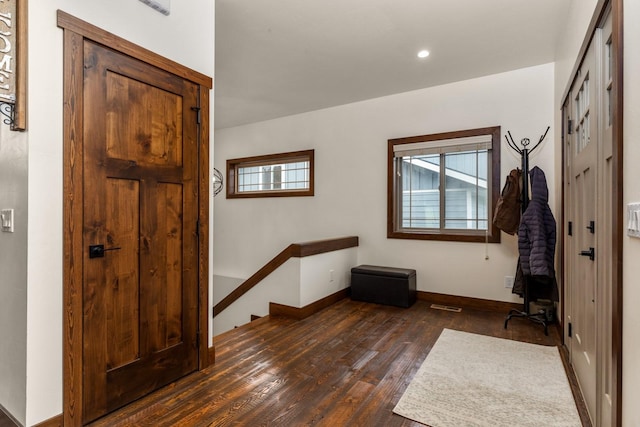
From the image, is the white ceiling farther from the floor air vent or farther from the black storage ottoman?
the floor air vent

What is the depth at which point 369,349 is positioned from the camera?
2844mm

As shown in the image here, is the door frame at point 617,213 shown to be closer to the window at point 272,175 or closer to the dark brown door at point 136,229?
the dark brown door at point 136,229

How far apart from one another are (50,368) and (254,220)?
4.40 meters

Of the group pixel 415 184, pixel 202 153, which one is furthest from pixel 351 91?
pixel 202 153

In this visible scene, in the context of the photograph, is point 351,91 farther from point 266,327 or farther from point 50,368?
point 50,368

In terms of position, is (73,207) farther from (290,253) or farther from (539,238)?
(539,238)

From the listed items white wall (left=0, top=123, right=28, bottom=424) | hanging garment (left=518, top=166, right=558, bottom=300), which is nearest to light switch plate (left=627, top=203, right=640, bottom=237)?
hanging garment (left=518, top=166, right=558, bottom=300)

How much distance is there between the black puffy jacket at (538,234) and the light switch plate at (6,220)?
12.3 feet

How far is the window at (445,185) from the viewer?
3994 millimetres

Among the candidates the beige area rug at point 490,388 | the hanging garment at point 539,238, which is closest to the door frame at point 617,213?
the beige area rug at point 490,388

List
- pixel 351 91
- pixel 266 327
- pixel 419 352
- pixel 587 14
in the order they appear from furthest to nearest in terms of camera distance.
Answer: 1. pixel 351 91
2. pixel 266 327
3. pixel 419 352
4. pixel 587 14

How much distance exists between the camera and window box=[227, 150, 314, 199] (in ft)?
18.2

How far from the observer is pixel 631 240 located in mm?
1246

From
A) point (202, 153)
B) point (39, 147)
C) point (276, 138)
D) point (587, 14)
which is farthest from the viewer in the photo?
point (276, 138)
